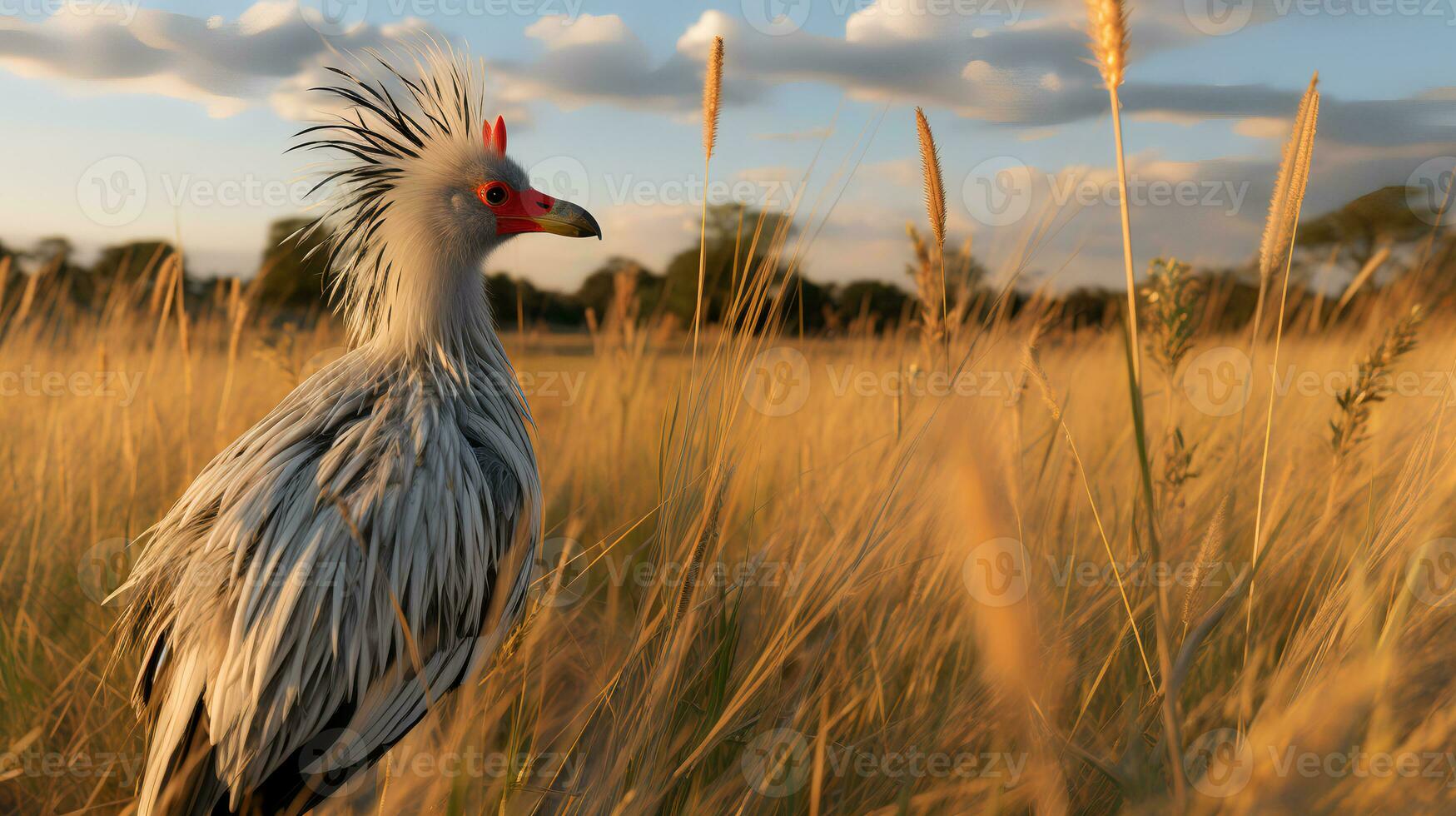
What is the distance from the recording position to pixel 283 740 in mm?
2092

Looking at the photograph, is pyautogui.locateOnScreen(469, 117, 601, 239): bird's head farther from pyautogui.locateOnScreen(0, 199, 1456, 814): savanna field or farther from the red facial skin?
pyautogui.locateOnScreen(0, 199, 1456, 814): savanna field

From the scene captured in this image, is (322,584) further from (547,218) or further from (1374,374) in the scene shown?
(1374,374)

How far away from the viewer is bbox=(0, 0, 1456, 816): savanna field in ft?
5.22

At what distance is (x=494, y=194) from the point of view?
2.83 m

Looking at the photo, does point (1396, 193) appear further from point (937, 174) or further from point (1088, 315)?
point (1088, 315)

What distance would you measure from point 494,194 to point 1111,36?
2.11m

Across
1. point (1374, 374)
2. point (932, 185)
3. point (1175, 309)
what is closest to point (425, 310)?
point (932, 185)

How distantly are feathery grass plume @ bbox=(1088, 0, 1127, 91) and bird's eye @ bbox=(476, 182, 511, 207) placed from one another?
2.06 meters

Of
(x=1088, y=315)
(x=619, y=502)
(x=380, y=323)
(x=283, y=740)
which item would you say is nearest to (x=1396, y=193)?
(x=619, y=502)

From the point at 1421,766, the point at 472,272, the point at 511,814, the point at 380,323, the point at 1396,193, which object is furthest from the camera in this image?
the point at 1396,193

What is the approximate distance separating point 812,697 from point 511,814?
2.69ft

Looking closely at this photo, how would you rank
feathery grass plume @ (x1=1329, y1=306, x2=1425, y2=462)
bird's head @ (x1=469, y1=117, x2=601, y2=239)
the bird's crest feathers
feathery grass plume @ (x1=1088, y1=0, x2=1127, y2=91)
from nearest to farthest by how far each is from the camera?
feathery grass plume @ (x1=1088, y1=0, x2=1127, y2=91) < feathery grass plume @ (x1=1329, y1=306, x2=1425, y2=462) < bird's head @ (x1=469, y1=117, x2=601, y2=239) < the bird's crest feathers

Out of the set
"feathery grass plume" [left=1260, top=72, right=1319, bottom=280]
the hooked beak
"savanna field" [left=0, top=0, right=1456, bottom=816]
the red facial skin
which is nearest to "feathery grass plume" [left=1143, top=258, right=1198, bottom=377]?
"savanna field" [left=0, top=0, right=1456, bottom=816]

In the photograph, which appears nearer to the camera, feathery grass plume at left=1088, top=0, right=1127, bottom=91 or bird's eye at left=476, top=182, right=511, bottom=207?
feathery grass plume at left=1088, top=0, right=1127, bottom=91
